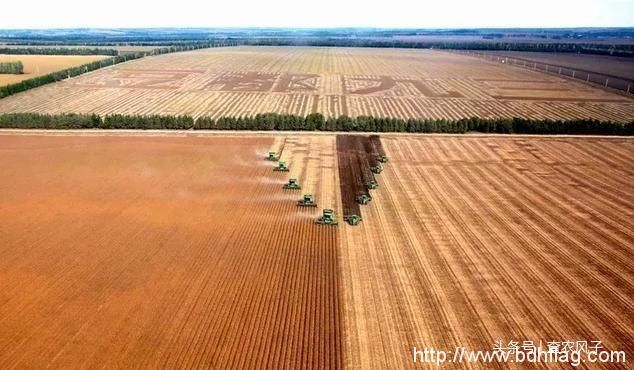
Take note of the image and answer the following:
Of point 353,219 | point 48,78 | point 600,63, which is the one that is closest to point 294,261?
point 353,219

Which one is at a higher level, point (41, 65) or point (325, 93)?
point (41, 65)

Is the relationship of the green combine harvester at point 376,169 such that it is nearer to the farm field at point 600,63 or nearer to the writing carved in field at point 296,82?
the writing carved in field at point 296,82

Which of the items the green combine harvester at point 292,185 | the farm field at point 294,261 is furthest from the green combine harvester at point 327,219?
the green combine harvester at point 292,185

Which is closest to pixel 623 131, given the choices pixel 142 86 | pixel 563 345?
pixel 563 345

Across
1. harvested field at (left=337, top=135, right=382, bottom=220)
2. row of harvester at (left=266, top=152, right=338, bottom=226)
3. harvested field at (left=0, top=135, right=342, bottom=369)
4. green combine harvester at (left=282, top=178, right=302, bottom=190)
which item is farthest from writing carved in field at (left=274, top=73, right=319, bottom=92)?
green combine harvester at (left=282, top=178, right=302, bottom=190)

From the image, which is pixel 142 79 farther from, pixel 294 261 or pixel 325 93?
pixel 294 261

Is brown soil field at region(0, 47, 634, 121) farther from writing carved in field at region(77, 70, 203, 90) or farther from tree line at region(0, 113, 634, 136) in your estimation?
tree line at region(0, 113, 634, 136)

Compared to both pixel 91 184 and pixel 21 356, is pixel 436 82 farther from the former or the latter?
pixel 21 356
